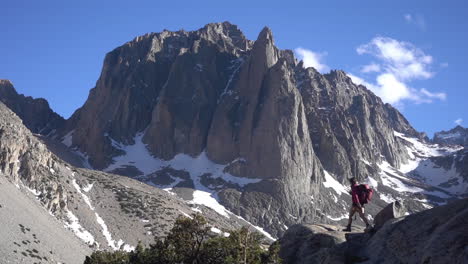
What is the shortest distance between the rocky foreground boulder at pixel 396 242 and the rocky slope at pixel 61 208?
45290 millimetres

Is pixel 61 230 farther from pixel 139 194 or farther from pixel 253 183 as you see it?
pixel 253 183

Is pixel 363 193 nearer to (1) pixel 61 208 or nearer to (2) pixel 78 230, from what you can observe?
(2) pixel 78 230

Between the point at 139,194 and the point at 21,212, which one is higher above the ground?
the point at 139,194

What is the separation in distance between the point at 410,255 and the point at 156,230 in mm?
92064

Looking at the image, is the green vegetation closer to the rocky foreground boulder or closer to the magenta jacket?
the rocky foreground boulder

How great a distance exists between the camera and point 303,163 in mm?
185500

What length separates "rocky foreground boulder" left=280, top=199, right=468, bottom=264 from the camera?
580 inches

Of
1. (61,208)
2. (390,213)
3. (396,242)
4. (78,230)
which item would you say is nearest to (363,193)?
(390,213)

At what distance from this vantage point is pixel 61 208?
9312cm

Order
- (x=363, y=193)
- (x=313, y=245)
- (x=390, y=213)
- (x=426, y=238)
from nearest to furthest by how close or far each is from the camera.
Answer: (x=426, y=238), (x=390, y=213), (x=313, y=245), (x=363, y=193)

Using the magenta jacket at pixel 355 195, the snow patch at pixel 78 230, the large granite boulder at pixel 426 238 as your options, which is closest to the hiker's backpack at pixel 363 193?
the magenta jacket at pixel 355 195

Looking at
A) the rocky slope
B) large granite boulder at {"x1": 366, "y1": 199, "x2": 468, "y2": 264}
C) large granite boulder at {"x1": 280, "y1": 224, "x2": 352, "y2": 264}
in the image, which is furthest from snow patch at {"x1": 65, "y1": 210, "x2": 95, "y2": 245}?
large granite boulder at {"x1": 366, "y1": 199, "x2": 468, "y2": 264}

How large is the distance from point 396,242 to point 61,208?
85.9 meters

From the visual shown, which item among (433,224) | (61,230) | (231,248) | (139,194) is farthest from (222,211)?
(433,224)
